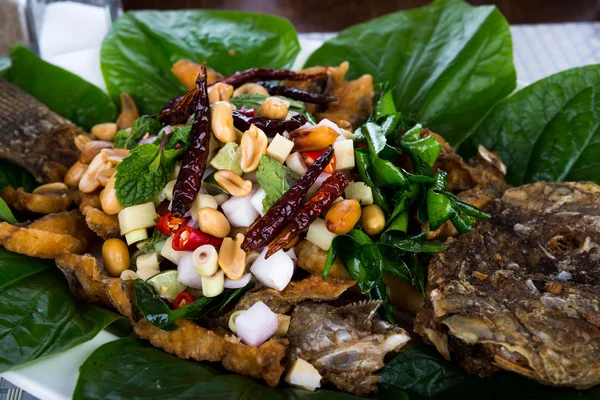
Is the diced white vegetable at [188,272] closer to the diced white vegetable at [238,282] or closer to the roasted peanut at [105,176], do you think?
the diced white vegetable at [238,282]

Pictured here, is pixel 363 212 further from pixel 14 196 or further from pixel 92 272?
pixel 14 196

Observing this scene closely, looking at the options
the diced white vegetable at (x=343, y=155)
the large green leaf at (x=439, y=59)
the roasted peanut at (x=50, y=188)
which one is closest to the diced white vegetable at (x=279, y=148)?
the diced white vegetable at (x=343, y=155)

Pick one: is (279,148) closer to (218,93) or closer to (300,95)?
(218,93)

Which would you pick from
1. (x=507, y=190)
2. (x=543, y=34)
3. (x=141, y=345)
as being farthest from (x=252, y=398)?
(x=543, y=34)

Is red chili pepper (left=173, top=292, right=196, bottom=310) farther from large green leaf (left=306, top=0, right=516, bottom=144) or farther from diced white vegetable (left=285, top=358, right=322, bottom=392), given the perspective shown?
large green leaf (left=306, top=0, right=516, bottom=144)

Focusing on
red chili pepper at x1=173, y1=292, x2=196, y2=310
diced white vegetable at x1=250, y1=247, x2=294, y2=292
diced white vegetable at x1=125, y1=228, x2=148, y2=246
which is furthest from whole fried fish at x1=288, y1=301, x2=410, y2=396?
diced white vegetable at x1=125, y1=228, x2=148, y2=246
